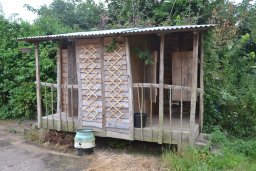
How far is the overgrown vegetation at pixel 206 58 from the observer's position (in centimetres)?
774

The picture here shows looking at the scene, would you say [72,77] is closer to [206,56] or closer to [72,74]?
[72,74]

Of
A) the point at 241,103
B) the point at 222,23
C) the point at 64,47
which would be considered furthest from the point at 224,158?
the point at 222,23

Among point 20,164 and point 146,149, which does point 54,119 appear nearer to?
point 20,164

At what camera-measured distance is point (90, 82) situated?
6.49 metres

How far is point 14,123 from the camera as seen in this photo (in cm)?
981

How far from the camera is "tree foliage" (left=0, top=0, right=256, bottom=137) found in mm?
7801

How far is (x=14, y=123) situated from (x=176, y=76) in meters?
6.20

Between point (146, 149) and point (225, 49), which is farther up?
point (225, 49)

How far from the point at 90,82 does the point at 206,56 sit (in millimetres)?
3137

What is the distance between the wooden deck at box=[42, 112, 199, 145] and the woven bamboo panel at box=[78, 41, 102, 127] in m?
0.38

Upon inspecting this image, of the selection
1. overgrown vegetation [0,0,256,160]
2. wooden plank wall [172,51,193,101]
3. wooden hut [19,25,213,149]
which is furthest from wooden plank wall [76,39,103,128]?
overgrown vegetation [0,0,256,160]

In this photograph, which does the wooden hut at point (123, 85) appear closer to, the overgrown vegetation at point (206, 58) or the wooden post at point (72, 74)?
the wooden post at point (72, 74)

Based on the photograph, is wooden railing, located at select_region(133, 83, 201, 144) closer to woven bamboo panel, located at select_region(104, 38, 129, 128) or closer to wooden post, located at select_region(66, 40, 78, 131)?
woven bamboo panel, located at select_region(104, 38, 129, 128)

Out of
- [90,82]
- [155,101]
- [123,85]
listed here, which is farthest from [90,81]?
[155,101]
